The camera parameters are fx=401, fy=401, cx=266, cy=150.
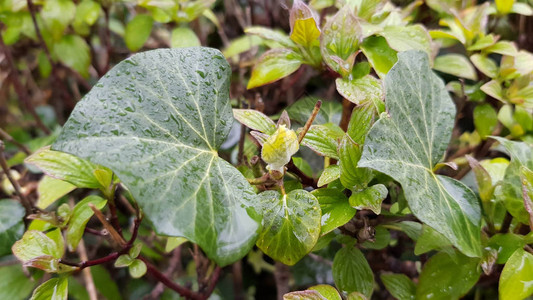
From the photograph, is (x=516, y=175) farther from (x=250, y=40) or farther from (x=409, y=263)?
(x=250, y=40)

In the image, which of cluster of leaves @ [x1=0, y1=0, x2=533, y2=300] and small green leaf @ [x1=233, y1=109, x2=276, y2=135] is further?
small green leaf @ [x1=233, y1=109, x2=276, y2=135]

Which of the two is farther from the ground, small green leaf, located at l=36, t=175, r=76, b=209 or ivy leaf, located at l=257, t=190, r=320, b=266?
ivy leaf, located at l=257, t=190, r=320, b=266

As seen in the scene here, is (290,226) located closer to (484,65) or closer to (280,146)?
(280,146)

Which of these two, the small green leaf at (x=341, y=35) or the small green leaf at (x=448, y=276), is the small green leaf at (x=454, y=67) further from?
the small green leaf at (x=448, y=276)

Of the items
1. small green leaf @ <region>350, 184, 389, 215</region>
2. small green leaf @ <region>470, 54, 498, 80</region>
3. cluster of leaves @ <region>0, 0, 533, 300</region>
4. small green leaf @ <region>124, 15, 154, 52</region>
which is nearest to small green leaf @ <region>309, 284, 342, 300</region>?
cluster of leaves @ <region>0, 0, 533, 300</region>

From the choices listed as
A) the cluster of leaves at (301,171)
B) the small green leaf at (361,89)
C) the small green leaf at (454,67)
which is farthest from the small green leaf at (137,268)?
the small green leaf at (454,67)

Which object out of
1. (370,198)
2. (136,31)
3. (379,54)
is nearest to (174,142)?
(370,198)

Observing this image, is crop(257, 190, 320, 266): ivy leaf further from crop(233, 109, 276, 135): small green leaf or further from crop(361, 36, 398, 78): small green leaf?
crop(361, 36, 398, 78): small green leaf
